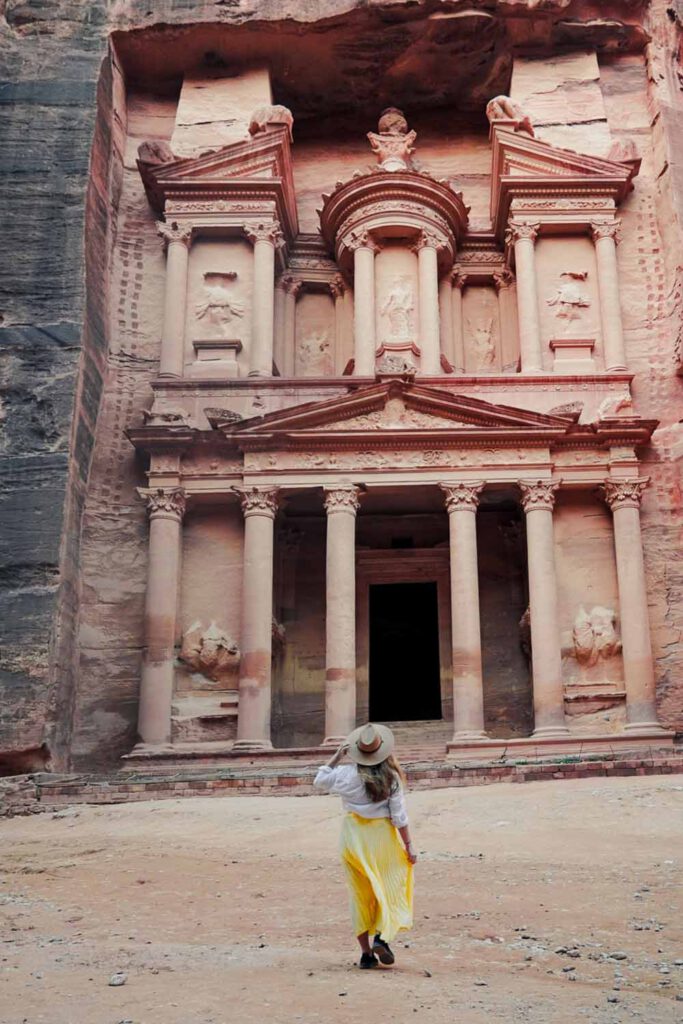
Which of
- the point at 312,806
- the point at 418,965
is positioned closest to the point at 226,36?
the point at 312,806

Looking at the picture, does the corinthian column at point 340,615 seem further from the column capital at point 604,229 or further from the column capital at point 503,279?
the column capital at point 604,229

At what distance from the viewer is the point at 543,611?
1912cm

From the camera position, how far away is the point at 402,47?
80.8ft

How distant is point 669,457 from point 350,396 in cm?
609

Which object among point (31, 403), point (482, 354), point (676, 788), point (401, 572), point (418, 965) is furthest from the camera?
point (482, 354)

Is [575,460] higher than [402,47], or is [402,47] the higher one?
[402,47]

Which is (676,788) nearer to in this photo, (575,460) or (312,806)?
(312,806)

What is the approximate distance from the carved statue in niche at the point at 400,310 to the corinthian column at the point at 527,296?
2176mm

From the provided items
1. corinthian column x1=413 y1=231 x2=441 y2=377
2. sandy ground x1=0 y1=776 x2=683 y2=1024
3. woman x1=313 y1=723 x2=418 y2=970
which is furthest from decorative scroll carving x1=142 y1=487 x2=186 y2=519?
woman x1=313 y1=723 x2=418 y2=970

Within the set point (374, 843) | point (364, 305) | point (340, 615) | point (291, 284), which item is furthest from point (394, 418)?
point (374, 843)

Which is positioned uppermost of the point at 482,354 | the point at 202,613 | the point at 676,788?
the point at 482,354

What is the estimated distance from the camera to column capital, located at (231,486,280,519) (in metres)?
19.8

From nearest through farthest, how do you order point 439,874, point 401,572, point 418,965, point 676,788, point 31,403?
point 418,965 → point 439,874 → point 676,788 → point 31,403 → point 401,572

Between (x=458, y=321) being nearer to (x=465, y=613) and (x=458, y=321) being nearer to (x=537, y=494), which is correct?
(x=537, y=494)
